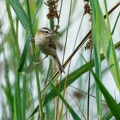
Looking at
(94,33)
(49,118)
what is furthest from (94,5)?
Result: (49,118)

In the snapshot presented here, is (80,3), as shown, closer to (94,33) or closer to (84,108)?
(84,108)

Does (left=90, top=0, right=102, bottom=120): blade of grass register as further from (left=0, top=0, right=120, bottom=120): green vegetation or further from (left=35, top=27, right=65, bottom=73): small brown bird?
(left=35, top=27, right=65, bottom=73): small brown bird

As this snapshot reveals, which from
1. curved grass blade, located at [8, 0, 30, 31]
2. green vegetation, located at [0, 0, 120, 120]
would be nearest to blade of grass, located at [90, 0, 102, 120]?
green vegetation, located at [0, 0, 120, 120]

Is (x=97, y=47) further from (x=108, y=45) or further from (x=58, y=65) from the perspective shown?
(x=58, y=65)

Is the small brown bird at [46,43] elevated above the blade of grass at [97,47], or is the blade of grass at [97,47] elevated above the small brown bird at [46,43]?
the small brown bird at [46,43]

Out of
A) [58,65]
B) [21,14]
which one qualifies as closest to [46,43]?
[58,65]

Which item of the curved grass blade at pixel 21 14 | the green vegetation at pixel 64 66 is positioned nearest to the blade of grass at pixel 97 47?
the green vegetation at pixel 64 66

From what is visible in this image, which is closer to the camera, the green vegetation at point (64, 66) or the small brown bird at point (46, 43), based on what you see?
the green vegetation at point (64, 66)

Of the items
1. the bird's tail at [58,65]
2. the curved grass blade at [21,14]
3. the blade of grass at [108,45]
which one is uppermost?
the curved grass blade at [21,14]

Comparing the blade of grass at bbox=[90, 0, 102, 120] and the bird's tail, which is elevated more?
the bird's tail

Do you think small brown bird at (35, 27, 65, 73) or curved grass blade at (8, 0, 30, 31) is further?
small brown bird at (35, 27, 65, 73)

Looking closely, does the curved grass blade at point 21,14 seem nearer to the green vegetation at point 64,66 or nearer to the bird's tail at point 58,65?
the green vegetation at point 64,66
